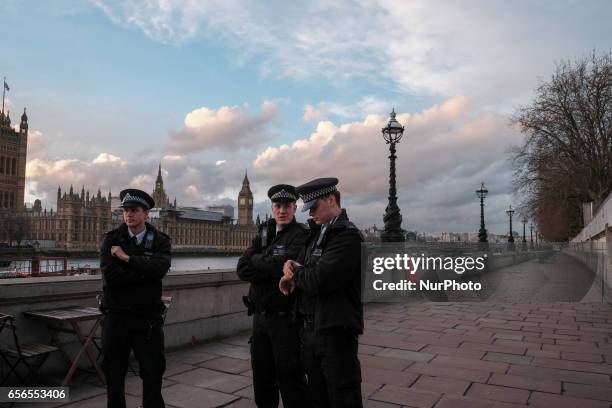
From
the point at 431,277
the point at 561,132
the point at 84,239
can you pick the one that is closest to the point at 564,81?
the point at 561,132

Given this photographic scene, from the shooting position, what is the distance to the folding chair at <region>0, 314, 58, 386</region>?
484cm

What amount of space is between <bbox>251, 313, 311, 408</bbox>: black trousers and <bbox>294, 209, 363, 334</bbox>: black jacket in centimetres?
59

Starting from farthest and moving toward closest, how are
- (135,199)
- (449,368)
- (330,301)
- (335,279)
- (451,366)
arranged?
1. (451,366)
2. (449,368)
3. (135,199)
4. (330,301)
5. (335,279)

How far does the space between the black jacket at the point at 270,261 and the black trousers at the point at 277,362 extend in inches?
4.8

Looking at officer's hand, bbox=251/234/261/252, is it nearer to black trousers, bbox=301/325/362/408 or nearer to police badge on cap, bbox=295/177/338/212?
police badge on cap, bbox=295/177/338/212

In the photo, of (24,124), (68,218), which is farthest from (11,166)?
(68,218)

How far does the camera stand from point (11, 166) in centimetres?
15700

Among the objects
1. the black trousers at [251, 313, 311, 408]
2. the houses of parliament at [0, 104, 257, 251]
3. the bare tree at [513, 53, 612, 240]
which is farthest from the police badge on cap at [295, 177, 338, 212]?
the houses of parliament at [0, 104, 257, 251]

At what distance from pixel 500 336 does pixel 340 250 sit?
683 cm

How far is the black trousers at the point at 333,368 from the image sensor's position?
10.3ft

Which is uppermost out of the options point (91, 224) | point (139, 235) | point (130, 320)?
point (91, 224)

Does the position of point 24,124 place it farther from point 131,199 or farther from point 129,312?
point 129,312

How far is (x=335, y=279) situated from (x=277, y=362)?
3.67 ft

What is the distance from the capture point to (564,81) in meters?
33.4
